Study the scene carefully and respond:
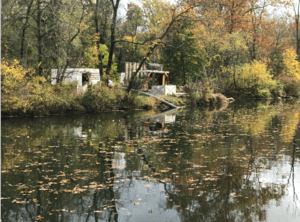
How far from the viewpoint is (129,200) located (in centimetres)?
604

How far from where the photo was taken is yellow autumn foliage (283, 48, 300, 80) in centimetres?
5188

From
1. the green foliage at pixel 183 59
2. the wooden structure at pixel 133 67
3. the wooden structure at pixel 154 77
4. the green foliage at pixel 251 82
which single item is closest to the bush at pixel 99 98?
the wooden structure at pixel 154 77

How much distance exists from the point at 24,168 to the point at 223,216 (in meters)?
5.11

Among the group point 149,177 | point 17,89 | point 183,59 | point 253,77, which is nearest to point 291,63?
point 253,77

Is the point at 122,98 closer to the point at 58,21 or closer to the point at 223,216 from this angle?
the point at 58,21

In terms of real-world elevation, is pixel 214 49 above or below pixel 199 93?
above

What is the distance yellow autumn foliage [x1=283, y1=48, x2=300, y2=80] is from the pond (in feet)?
140

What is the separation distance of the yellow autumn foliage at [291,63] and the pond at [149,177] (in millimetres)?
42655

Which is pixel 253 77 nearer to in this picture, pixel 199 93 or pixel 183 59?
pixel 183 59

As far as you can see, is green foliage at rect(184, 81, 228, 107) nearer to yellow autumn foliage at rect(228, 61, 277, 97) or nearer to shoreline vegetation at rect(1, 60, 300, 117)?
shoreline vegetation at rect(1, 60, 300, 117)

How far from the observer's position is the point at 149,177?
7535 millimetres

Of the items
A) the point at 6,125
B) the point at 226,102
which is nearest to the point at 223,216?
the point at 6,125

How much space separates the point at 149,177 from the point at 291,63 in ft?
166

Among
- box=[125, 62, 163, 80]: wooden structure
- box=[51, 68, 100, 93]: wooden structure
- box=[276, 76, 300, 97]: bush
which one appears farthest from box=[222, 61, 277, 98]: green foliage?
box=[51, 68, 100, 93]: wooden structure
